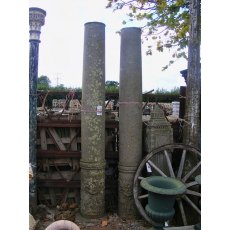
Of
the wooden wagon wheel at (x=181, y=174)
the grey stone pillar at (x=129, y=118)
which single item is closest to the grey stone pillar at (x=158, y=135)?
the wooden wagon wheel at (x=181, y=174)

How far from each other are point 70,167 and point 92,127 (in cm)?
89

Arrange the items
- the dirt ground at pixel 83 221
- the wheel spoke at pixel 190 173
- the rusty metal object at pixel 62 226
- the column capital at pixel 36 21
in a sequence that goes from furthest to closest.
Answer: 1. the wheel spoke at pixel 190 173
2. the dirt ground at pixel 83 221
3. the column capital at pixel 36 21
4. the rusty metal object at pixel 62 226

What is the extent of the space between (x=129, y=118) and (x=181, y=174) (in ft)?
3.43

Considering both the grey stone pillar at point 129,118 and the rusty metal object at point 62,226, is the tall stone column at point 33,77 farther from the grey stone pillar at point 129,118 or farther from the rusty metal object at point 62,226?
the rusty metal object at point 62,226

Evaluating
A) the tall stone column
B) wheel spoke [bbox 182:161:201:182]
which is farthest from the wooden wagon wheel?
the tall stone column

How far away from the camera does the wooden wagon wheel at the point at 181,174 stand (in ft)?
12.1

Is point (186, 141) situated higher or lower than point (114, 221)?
higher

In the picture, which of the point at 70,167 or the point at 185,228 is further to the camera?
the point at 70,167

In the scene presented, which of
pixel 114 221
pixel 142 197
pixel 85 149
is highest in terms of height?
pixel 85 149

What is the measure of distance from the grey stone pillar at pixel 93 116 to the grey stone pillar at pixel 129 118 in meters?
0.31

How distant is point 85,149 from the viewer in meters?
3.77
